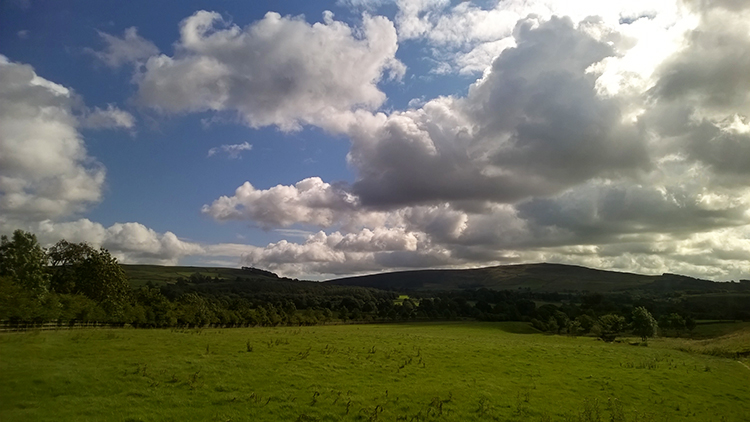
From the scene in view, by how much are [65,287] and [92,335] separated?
34.3m

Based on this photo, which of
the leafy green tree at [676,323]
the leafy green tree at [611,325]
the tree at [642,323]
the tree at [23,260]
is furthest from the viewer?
the leafy green tree at [676,323]

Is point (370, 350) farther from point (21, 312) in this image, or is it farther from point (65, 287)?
point (65, 287)

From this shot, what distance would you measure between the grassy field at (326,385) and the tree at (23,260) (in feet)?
96.1

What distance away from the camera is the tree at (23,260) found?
58031 millimetres

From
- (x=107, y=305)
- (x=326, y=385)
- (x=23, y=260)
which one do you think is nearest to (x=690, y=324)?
(x=326, y=385)

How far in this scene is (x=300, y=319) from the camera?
11462 cm

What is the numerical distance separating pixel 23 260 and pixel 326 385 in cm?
5920

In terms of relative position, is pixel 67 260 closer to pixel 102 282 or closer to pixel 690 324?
pixel 102 282

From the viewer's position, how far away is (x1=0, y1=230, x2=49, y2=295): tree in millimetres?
58031

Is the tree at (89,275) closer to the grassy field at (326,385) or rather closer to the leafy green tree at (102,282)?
the leafy green tree at (102,282)

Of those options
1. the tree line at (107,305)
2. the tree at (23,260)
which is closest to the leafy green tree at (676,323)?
the tree line at (107,305)

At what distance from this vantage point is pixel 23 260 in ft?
197

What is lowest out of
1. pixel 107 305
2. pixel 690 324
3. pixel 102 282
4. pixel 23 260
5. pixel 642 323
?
pixel 690 324

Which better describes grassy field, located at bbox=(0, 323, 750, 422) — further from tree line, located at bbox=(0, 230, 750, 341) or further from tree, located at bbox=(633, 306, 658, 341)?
tree, located at bbox=(633, 306, 658, 341)
